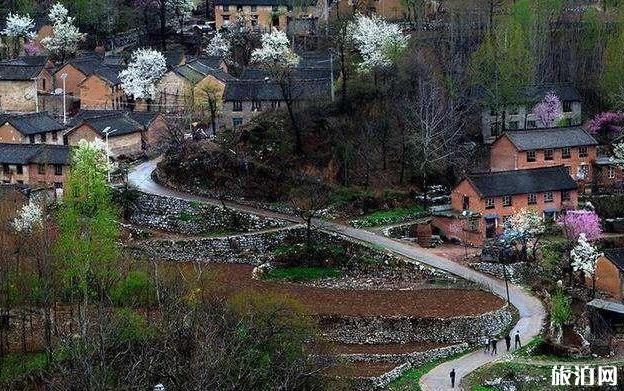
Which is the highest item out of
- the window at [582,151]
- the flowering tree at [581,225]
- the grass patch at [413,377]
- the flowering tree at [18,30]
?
the flowering tree at [18,30]

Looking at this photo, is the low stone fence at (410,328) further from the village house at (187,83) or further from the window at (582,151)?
the village house at (187,83)

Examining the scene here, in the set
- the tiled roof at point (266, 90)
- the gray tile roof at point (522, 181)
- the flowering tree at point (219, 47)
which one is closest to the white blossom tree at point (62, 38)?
the flowering tree at point (219, 47)

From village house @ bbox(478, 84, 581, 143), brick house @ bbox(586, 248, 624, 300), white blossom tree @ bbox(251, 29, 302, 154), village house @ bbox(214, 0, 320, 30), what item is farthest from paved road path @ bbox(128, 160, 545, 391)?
village house @ bbox(214, 0, 320, 30)


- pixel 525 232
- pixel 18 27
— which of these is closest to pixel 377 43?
pixel 525 232

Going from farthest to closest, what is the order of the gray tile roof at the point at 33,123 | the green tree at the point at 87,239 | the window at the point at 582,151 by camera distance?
1. the gray tile roof at the point at 33,123
2. the window at the point at 582,151
3. the green tree at the point at 87,239

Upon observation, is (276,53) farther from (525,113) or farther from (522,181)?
(522,181)
